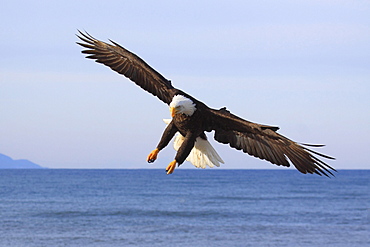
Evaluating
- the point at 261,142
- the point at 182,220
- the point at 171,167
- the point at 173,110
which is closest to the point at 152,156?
the point at 171,167

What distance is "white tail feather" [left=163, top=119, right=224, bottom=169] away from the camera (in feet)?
26.3

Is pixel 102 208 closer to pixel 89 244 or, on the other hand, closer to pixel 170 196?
pixel 170 196

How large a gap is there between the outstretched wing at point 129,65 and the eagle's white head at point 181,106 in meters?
0.76

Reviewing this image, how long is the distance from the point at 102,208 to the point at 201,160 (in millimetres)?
40146

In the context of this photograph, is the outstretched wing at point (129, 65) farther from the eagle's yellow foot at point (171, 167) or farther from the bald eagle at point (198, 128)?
the eagle's yellow foot at point (171, 167)

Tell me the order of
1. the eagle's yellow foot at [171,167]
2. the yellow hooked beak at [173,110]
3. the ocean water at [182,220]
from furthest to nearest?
the ocean water at [182,220] < the eagle's yellow foot at [171,167] < the yellow hooked beak at [173,110]

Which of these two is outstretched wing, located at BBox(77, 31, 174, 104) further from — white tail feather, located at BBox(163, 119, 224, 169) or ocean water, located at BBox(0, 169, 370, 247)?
ocean water, located at BBox(0, 169, 370, 247)

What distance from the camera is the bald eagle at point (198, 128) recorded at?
7008mm

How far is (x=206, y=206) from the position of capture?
49688mm

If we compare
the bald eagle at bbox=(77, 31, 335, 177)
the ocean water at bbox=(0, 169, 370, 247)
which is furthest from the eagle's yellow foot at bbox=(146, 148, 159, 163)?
the ocean water at bbox=(0, 169, 370, 247)

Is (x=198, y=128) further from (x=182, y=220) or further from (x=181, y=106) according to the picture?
(x=182, y=220)

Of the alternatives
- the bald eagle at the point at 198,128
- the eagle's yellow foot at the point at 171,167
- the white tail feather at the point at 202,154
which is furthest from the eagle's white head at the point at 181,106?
the white tail feather at the point at 202,154

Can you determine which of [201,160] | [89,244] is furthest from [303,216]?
[201,160]

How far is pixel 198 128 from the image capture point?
7.13m
